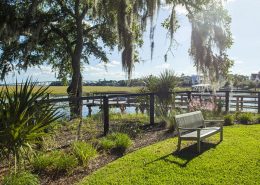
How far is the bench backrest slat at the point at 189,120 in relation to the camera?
25.2 feet

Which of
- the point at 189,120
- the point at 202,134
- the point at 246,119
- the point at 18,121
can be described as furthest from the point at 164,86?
the point at 18,121

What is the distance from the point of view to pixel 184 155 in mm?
6918

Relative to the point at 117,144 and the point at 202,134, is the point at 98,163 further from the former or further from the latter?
the point at 202,134

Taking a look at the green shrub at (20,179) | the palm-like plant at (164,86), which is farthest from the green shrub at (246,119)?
the green shrub at (20,179)

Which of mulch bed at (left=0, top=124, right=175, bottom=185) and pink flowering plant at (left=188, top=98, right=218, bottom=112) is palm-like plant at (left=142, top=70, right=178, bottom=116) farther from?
mulch bed at (left=0, top=124, right=175, bottom=185)

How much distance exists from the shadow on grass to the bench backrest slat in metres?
0.55

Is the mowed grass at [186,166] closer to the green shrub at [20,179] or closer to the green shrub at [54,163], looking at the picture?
the green shrub at [54,163]

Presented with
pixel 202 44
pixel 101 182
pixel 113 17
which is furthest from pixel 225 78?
pixel 101 182

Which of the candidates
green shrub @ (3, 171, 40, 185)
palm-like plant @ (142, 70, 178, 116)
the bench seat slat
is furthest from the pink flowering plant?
green shrub @ (3, 171, 40, 185)

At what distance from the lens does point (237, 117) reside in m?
11.9

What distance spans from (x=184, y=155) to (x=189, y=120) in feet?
4.89

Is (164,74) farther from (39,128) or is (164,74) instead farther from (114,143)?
(39,128)

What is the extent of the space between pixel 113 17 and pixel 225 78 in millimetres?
4811

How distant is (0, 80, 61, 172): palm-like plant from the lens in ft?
17.1
